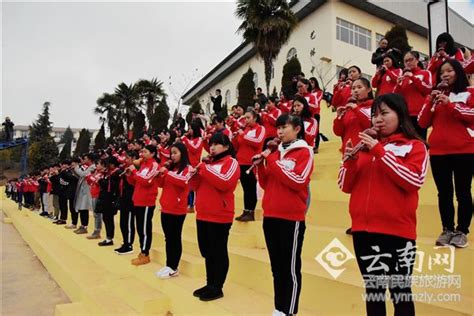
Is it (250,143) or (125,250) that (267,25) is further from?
(125,250)

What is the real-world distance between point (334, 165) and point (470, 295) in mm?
3399

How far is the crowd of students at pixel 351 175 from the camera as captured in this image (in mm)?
→ 2137

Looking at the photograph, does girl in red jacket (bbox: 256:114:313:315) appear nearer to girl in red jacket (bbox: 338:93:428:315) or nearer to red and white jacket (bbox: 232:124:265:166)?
girl in red jacket (bbox: 338:93:428:315)

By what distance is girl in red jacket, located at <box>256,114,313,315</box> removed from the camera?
112 inches

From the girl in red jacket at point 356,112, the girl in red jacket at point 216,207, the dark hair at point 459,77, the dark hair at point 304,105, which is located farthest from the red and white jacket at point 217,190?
the dark hair at point 459,77

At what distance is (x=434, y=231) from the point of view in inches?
139

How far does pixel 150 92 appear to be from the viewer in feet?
92.6

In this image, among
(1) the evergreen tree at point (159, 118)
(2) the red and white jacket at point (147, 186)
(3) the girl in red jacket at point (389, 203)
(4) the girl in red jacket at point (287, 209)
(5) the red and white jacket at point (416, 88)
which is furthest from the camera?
(1) the evergreen tree at point (159, 118)

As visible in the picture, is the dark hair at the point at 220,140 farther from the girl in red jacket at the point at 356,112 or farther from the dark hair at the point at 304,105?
the girl in red jacket at the point at 356,112

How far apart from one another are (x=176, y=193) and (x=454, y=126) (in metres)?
3.05

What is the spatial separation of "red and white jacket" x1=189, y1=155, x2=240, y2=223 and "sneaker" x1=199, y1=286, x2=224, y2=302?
66cm

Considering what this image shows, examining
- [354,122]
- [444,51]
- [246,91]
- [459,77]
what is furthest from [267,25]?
[459,77]

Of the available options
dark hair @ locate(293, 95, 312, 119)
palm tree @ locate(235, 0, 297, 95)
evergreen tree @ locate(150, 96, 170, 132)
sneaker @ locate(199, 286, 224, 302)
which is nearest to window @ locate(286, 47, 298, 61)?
palm tree @ locate(235, 0, 297, 95)

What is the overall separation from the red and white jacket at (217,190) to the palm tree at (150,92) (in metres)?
25.1
